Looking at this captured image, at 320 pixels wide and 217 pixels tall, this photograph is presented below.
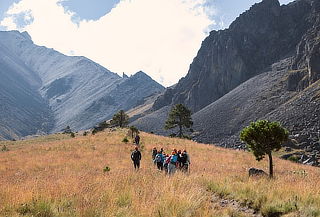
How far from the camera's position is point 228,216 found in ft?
26.5

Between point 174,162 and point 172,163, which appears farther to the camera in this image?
point 174,162

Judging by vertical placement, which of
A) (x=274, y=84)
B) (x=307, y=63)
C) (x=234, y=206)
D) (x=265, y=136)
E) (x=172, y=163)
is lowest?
(x=234, y=206)

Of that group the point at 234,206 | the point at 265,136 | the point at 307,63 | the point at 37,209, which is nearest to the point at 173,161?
the point at 265,136

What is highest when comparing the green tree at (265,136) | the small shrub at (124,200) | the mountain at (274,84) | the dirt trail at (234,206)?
the mountain at (274,84)

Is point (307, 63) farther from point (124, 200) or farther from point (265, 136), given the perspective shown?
point (124, 200)

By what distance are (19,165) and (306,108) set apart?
78782 millimetres

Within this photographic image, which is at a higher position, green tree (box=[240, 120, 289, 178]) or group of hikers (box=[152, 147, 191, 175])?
green tree (box=[240, 120, 289, 178])

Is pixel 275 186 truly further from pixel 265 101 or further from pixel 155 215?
pixel 265 101

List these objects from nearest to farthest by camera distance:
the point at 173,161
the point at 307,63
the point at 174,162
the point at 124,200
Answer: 1. the point at 124,200
2. the point at 173,161
3. the point at 174,162
4. the point at 307,63

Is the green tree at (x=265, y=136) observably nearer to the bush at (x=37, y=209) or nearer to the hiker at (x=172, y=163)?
the hiker at (x=172, y=163)

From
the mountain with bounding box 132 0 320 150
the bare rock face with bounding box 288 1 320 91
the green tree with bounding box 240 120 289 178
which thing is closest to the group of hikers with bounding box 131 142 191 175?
the green tree with bounding box 240 120 289 178

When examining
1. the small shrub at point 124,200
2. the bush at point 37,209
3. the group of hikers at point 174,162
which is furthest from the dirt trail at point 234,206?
the group of hikers at point 174,162

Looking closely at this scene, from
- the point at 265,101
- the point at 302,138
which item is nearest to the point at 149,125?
the point at 265,101

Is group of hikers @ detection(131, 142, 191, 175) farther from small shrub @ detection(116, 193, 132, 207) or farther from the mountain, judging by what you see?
the mountain
